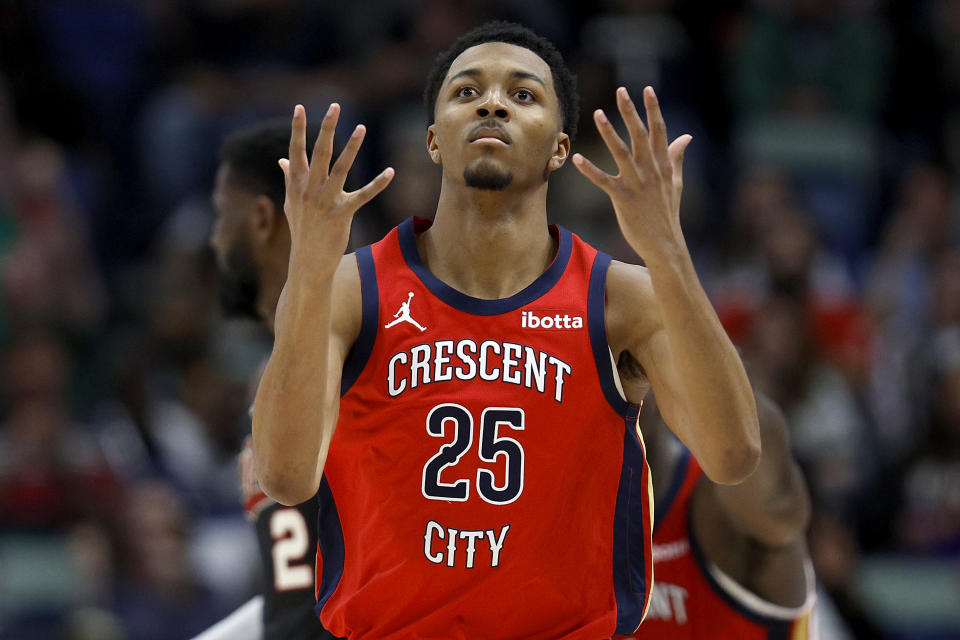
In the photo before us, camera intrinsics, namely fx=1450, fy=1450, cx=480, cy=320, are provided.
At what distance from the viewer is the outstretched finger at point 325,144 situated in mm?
3180

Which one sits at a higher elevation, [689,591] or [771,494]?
[771,494]

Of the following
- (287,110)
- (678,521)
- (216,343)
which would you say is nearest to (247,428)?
(678,521)

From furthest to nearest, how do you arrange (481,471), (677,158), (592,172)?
(481,471) → (677,158) → (592,172)

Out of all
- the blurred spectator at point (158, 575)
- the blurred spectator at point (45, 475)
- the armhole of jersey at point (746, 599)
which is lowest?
the blurred spectator at point (158, 575)

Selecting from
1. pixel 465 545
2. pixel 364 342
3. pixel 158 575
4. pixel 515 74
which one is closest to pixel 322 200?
pixel 364 342

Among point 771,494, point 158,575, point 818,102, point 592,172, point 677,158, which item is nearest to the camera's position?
point 592,172

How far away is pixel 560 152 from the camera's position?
12.0 ft

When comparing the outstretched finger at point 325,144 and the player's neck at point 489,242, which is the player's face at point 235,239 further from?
the outstretched finger at point 325,144

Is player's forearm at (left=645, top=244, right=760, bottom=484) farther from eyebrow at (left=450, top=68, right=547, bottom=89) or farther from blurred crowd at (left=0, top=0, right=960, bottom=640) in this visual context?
blurred crowd at (left=0, top=0, right=960, bottom=640)

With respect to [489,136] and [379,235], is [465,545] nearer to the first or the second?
[489,136]

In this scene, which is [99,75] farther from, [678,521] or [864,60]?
[678,521]

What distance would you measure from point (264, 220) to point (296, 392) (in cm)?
179

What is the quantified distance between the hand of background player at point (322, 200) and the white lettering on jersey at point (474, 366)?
354 mm

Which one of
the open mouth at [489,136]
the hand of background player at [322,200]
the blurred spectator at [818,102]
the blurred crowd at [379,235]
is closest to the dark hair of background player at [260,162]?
the open mouth at [489,136]
